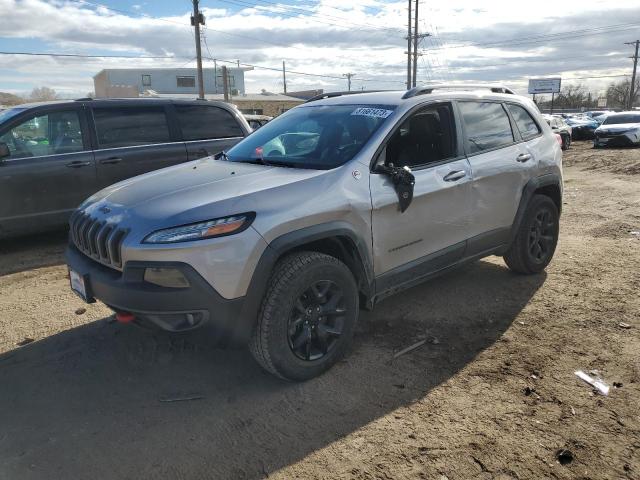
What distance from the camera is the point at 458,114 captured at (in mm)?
4215

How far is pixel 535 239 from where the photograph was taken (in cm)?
509

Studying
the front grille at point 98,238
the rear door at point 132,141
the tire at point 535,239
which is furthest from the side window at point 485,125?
the rear door at point 132,141

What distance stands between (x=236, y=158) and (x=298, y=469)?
8.13 ft

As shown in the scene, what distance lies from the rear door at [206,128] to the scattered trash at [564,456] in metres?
A: 5.52

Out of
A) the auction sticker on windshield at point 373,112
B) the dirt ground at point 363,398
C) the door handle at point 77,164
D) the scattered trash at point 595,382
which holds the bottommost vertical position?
the scattered trash at point 595,382

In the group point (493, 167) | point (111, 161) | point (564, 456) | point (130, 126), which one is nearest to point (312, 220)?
point (564, 456)

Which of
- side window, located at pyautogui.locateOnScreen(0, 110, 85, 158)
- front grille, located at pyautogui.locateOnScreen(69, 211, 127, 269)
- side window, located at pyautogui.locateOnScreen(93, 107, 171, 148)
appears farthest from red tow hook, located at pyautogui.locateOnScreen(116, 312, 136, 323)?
side window, located at pyautogui.locateOnScreen(93, 107, 171, 148)

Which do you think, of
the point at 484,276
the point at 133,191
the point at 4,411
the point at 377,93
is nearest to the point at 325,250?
the point at 133,191

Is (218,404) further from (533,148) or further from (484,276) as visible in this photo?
(533,148)

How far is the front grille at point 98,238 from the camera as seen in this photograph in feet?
9.82

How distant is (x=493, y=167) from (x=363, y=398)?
7.55 feet

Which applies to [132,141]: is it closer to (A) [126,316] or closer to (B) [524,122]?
(A) [126,316]

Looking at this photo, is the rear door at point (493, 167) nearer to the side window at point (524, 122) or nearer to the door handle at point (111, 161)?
the side window at point (524, 122)

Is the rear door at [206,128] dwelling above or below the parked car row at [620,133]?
above
